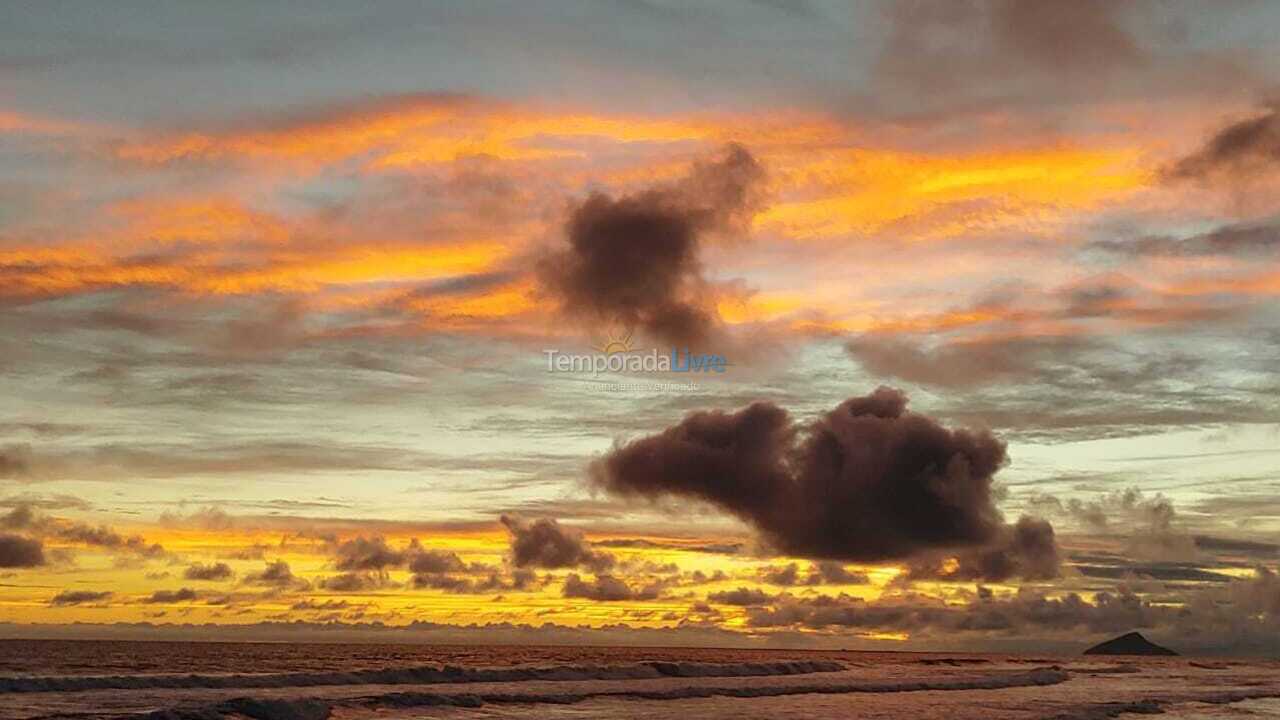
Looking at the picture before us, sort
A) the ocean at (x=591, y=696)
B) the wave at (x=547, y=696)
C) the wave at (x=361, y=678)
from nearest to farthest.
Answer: the wave at (x=547, y=696)
the ocean at (x=591, y=696)
the wave at (x=361, y=678)

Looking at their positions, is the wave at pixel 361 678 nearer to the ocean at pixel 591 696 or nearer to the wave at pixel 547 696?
the ocean at pixel 591 696

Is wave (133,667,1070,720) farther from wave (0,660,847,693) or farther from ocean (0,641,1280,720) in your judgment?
wave (0,660,847,693)

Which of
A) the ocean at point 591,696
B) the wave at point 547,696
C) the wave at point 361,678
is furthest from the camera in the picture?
the wave at point 361,678

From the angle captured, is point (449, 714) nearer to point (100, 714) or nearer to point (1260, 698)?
point (100, 714)

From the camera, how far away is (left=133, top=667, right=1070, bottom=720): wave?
54188mm

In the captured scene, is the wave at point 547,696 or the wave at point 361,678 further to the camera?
the wave at point 361,678

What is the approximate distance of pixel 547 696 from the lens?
236 feet

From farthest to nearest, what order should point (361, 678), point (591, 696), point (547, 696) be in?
point (361, 678)
point (591, 696)
point (547, 696)

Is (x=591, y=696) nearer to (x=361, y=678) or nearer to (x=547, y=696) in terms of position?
(x=547, y=696)

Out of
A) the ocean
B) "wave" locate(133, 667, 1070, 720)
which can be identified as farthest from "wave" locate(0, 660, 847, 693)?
"wave" locate(133, 667, 1070, 720)

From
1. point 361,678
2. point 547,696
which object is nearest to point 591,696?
point 547,696

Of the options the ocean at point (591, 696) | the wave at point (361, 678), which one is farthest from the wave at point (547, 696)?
the wave at point (361, 678)

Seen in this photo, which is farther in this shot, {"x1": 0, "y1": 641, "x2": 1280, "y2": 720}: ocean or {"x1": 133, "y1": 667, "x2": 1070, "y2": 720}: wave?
{"x1": 0, "y1": 641, "x2": 1280, "y2": 720}: ocean

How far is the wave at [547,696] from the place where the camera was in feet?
178
